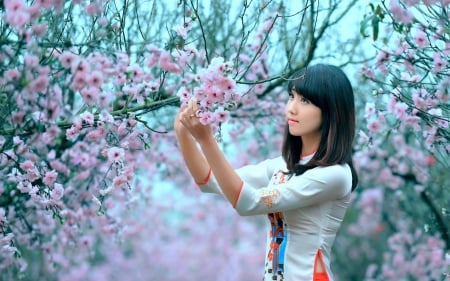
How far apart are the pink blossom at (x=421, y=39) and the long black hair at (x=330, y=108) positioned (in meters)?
0.63

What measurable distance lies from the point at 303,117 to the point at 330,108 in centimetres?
11

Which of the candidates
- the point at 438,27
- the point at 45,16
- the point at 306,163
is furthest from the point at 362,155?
the point at 45,16

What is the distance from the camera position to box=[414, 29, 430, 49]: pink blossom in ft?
11.8

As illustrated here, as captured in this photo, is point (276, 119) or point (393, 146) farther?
point (393, 146)

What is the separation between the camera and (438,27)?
3.64 m

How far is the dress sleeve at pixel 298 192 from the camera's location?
2.84m

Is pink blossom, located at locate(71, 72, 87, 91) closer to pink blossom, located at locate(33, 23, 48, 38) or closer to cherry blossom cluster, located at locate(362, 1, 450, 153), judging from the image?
pink blossom, located at locate(33, 23, 48, 38)

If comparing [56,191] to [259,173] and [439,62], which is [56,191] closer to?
[259,173]

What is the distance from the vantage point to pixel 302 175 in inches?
117

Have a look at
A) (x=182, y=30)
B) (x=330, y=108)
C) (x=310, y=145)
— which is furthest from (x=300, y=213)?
(x=182, y=30)

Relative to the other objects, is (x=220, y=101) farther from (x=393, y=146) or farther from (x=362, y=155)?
(x=393, y=146)

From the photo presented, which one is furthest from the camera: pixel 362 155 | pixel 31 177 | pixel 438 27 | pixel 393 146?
pixel 393 146

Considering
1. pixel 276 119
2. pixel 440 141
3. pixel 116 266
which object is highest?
pixel 276 119

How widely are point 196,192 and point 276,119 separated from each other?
4.87 meters
